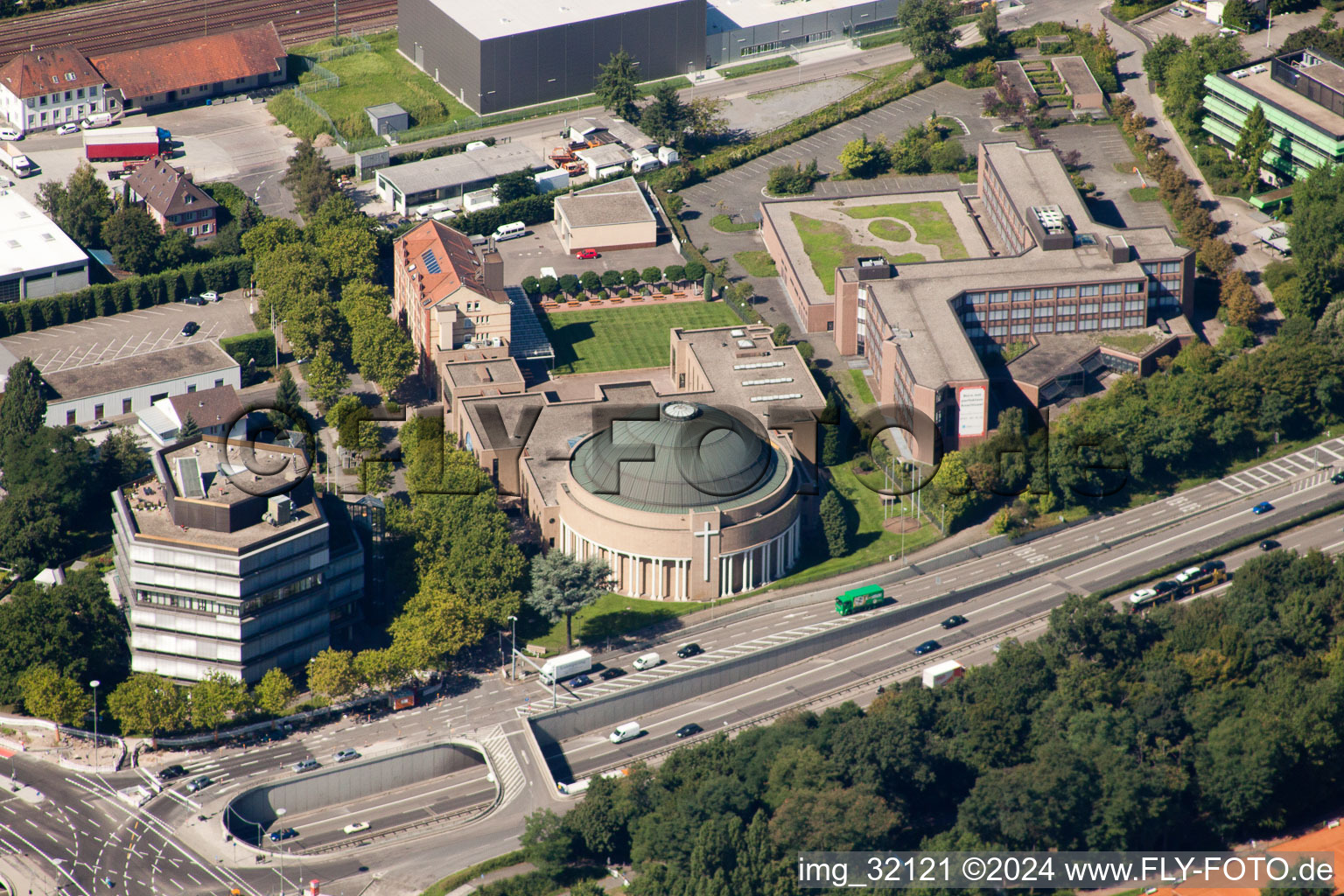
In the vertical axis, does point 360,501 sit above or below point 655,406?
below

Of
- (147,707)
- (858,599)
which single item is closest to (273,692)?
(147,707)

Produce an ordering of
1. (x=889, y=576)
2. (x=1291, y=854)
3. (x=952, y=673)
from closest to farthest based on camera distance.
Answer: (x=1291, y=854) → (x=952, y=673) → (x=889, y=576)

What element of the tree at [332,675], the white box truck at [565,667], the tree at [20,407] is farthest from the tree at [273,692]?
the tree at [20,407]

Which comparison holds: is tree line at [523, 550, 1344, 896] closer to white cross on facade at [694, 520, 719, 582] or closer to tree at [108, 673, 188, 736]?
white cross on facade at [694, 520, 719, 582]

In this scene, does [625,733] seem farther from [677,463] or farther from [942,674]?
[942,674]

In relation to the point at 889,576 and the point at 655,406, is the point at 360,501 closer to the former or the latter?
the point at 655,406

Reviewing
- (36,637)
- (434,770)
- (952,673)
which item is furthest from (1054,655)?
(36,637)

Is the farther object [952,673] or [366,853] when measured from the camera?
[952,673]
